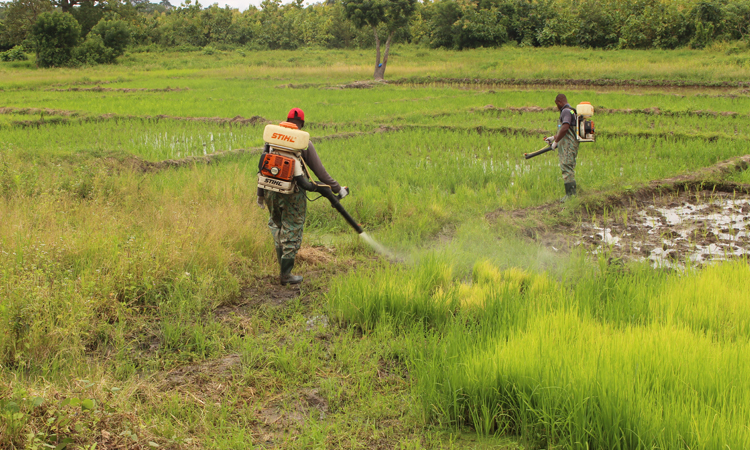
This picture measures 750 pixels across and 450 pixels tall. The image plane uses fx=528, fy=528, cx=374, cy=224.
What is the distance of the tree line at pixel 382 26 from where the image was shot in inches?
1038

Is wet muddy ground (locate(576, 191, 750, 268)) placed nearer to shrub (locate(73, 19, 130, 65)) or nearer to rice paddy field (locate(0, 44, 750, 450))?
rice paddy field (locate(0, 44, 750, 450))

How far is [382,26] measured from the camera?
102 feet

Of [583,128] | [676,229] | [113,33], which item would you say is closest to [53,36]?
[113,33]

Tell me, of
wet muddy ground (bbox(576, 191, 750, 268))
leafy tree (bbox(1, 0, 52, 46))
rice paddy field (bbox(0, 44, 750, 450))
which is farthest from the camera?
leafy tree (bbox(1, 0, 52, 46))

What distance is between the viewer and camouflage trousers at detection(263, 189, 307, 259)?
4312mm

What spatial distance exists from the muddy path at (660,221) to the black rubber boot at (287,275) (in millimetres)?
2512

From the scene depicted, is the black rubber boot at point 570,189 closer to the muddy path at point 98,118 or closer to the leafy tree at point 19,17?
the muddy path at point 98,118

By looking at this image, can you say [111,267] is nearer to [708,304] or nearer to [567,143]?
[708,304]

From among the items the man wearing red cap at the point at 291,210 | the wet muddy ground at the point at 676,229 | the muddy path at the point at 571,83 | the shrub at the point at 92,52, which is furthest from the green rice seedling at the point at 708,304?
the shrub at the point at 92,52

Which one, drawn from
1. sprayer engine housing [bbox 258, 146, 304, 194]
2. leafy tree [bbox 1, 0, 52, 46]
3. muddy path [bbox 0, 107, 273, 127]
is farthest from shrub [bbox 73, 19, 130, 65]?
sprayer engine housing [bbox 258, 146, 304, 194]

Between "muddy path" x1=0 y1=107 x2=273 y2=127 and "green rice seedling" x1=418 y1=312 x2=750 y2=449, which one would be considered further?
"muddy path" x1=0 y1=107 x2=273 y2=127

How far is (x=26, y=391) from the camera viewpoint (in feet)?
7.73

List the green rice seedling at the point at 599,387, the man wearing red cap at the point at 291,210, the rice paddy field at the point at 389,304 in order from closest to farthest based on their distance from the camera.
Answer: the green rice seedling at the point at 599,387 → the rice paddy field at the point at 389,304 → the man wearing red cap at the point at 291,210

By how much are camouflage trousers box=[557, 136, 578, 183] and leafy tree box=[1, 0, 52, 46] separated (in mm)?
42889
